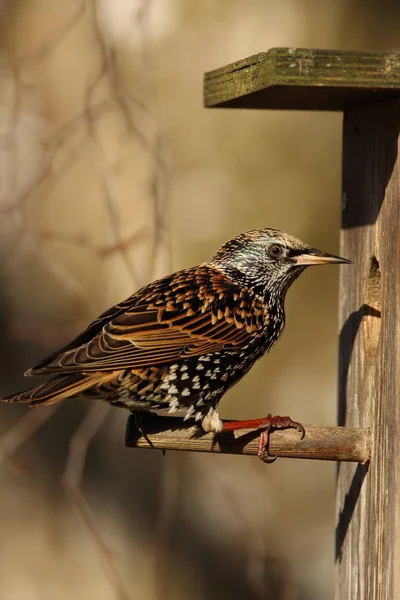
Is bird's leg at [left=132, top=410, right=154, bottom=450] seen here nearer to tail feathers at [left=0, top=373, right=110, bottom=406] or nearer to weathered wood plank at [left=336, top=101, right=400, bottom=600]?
tail feathers at [left=0, top=373, right=110, bottom=406]

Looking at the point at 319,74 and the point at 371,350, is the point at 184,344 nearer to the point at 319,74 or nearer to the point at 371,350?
the point at 371,350

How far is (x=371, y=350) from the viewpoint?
12.6 feet

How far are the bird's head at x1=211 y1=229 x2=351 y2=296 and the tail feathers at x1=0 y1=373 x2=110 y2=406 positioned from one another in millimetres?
779

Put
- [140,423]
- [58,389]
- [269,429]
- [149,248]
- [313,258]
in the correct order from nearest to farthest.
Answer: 1. [58,389]
2. [269,429]
3. [140,423]
4. [313,258]
5. [149,248]

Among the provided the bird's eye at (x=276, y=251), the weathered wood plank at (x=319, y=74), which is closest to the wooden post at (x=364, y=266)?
the weathered wood plank at (x=319, y=74)

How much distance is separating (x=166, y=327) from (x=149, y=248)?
4.38 ft

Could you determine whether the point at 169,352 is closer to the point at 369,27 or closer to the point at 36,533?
the point at 36,533

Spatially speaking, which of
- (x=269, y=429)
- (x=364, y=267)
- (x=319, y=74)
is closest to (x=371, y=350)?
(x=364, y=267)

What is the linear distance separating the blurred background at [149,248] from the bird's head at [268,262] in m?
0.88

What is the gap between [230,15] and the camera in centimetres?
525

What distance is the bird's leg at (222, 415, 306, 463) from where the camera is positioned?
3775 mm

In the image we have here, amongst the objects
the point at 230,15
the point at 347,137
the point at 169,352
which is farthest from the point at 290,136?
the point at 169,352

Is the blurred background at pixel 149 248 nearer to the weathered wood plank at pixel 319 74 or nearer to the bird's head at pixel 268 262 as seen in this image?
the bird's head at pixel 268 262

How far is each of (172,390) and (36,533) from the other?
177 centimetres
